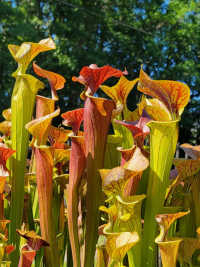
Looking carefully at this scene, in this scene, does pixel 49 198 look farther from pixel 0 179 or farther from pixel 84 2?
pixel 84 2

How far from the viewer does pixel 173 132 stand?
32 centimetres

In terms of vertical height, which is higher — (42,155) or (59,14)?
(59,14)

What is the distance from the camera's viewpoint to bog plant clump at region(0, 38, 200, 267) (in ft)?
0.99

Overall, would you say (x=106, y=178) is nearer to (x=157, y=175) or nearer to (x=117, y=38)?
(x=157, y=175)

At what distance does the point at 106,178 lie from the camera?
0.28 meters

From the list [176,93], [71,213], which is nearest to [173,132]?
[176,93]

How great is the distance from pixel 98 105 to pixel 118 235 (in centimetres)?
14

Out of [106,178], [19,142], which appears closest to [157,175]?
[106,178]

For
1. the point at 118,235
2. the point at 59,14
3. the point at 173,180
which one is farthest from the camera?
the point at 59,14

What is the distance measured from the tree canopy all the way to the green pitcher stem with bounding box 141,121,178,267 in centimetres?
785

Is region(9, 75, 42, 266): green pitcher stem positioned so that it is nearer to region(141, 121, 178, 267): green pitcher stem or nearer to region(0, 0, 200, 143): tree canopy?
region(141, 121, 178, 267): green pitcher stem

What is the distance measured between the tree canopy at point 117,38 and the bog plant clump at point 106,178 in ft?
25.5

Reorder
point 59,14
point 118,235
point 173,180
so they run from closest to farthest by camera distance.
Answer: point 118,235 < point 173,180 < point 59,14

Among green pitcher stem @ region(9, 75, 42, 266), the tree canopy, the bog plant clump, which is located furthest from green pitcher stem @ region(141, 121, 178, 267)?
the tree canopy
